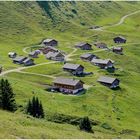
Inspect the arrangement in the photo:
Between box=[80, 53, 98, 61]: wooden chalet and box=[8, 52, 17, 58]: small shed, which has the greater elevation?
box=[8, 52, 17, 58]: small shed

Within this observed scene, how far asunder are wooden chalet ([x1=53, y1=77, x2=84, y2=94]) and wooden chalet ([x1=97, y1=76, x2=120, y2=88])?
11.0 m

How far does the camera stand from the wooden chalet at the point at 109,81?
131 meters

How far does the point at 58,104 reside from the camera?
Answer: 338 feet

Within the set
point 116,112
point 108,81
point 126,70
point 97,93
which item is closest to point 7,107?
point 116,112

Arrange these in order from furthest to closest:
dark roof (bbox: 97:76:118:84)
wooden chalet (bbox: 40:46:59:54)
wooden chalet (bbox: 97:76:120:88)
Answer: wooden chalet (bbox: 40:46:59:54), dark roof (bbox: 97:76:118:84), wooden chalet (bbox: 97:76:120:88)

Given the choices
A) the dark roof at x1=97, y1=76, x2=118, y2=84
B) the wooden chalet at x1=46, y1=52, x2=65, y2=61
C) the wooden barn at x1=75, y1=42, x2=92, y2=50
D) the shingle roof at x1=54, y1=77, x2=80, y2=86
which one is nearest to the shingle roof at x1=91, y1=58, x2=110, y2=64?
the wooden chalet at x1=46, y1=52, x2=65, y2=61

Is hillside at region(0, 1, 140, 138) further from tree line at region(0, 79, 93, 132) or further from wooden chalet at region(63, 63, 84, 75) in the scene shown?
wooden chalet at region(63, 63, 84, 75)

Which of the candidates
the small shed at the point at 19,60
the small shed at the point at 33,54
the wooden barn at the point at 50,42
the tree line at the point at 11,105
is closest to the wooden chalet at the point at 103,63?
the small shed at the point at 33,54

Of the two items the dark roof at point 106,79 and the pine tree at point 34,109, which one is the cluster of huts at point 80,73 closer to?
the dark roof at point 106,79

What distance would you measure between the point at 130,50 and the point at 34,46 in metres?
50.7

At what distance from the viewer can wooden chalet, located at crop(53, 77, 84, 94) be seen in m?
120

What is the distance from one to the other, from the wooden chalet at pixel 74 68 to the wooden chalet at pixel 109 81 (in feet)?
39.3

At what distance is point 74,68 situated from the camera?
14238 cm

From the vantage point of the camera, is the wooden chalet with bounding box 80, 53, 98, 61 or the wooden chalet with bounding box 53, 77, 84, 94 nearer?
the wooden chalet with bounding box 53, 77, 84, 94
